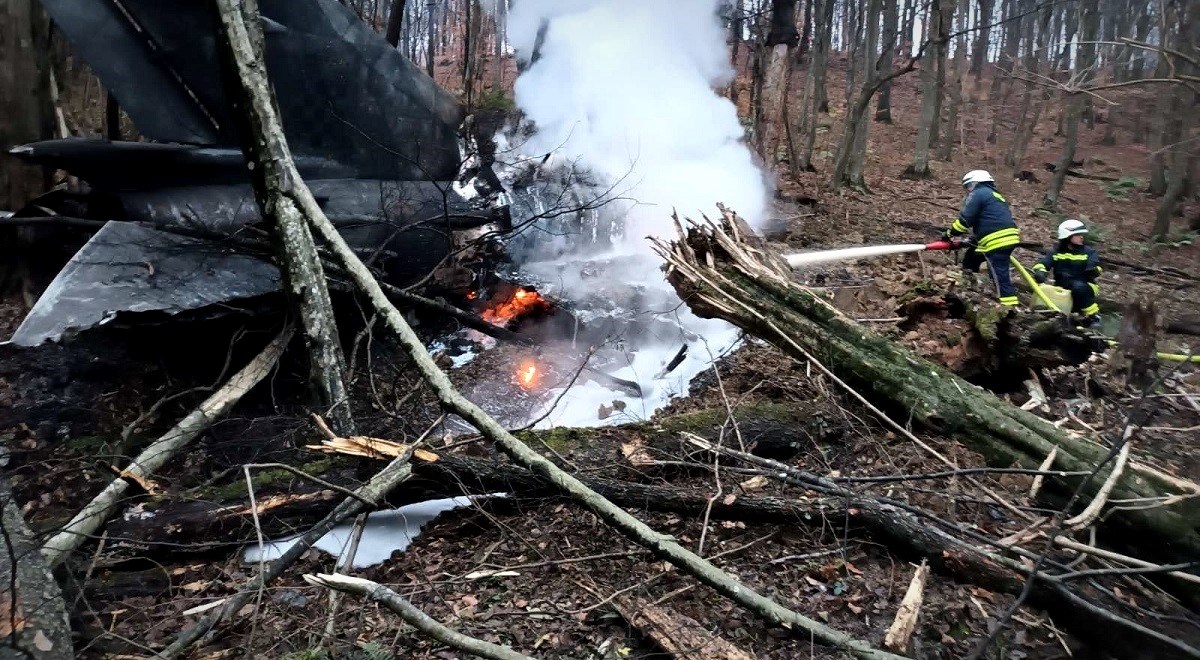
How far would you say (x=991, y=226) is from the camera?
7168 millimetres

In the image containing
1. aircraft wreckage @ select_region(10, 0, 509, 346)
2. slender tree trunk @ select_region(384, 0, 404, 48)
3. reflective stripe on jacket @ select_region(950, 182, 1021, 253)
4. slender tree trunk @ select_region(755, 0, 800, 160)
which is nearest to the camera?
aircraft wreckage @ select_region(10, 0, 509, 346)

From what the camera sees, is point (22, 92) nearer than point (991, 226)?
No

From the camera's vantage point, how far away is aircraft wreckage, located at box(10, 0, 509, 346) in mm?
5375

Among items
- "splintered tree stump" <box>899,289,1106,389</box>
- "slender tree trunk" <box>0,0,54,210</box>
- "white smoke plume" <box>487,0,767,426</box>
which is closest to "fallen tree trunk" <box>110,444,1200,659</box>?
"splintered tree stump" <box>899,289,1106,389</box>

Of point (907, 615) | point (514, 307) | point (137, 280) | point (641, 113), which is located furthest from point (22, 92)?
point (907, 615)

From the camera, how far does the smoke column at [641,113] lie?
41.7 feet

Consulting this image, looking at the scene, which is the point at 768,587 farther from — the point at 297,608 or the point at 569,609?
the point at 297,608

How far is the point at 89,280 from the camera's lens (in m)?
5.05

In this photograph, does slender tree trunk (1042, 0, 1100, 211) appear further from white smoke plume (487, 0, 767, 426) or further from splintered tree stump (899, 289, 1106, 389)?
splintered tree stump (899, 289, 1106, 389)

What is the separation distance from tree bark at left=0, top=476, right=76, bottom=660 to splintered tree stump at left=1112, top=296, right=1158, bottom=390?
7236mm

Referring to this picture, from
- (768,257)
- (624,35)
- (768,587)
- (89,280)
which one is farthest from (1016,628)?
(624,35)

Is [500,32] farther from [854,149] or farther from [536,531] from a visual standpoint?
[536,531]

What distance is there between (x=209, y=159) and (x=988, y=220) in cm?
860

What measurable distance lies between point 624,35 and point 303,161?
9.06 meters
